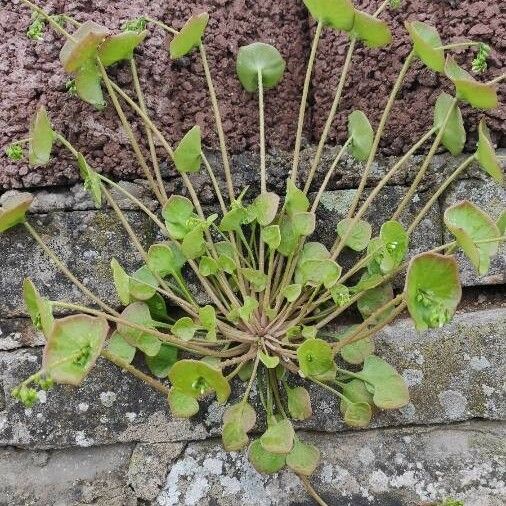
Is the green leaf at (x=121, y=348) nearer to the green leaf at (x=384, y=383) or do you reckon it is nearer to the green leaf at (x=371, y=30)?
the green leaf at (x=384, y=383)

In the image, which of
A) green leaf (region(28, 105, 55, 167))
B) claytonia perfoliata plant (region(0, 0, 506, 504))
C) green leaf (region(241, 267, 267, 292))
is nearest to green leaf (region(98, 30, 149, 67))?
claytonia perfoliata plant (region(0, 0, 506, 504))

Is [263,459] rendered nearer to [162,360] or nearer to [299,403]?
[299,403]

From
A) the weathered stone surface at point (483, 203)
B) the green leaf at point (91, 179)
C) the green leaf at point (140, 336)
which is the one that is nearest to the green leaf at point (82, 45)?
the green leaf at point (91, 179)

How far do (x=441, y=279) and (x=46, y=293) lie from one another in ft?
1.83

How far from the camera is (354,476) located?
0.96 m

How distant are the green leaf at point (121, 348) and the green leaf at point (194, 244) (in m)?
0.14

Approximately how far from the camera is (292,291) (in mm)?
877

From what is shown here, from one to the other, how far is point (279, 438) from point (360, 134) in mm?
426

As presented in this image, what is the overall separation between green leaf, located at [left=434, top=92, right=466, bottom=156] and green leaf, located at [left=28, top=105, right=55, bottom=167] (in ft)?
1.73

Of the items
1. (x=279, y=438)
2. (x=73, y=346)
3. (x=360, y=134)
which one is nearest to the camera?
(x=73, y=346)

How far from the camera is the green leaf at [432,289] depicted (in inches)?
28.4

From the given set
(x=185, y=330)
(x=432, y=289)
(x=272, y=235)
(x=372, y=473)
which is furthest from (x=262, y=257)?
(x=372, y=473)

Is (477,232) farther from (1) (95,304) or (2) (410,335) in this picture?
(1) (95,304)

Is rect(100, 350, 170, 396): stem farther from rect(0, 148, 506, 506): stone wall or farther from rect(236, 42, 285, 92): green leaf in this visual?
rect(236, 42, 285, 92): green leaf
